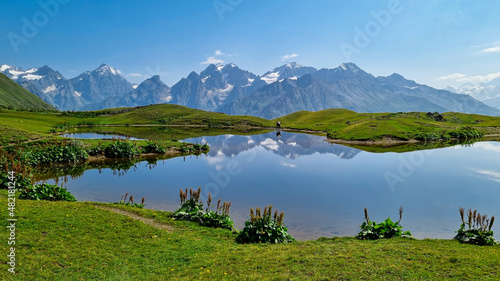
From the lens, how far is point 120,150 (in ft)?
204

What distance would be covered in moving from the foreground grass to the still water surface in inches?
262

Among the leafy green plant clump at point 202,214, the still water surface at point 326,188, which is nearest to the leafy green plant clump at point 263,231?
the leafy green plant clump at point 202,214

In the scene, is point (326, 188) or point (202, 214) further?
point (326, 188)

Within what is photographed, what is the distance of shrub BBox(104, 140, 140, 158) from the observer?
61.8 metres

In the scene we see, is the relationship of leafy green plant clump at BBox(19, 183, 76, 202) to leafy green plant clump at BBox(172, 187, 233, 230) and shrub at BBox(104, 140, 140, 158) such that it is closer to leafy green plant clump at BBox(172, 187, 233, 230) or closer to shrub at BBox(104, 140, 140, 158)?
leafy green plant clump at BBox(172, 187, 233, 230)

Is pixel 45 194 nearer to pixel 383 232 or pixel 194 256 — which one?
pixel 194 256

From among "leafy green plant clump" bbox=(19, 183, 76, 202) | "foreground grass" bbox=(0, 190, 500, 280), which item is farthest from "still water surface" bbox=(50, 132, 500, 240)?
"foreground grass" bbox=(0, 190, 500, 280)

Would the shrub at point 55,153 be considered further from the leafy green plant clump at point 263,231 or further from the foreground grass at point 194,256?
the leafy green plant clump at point 263,231

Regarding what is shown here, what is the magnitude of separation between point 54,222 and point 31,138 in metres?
51.4

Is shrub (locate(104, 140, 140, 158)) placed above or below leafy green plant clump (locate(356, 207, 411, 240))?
above

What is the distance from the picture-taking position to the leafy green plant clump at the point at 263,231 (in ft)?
68.2

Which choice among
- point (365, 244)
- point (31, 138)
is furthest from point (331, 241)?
point (31, 138)

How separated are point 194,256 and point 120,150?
51.7m

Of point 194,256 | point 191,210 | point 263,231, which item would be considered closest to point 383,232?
point 263,231
